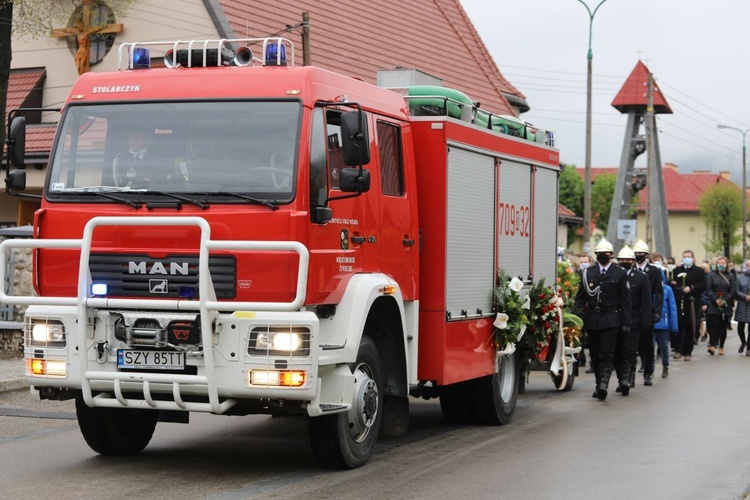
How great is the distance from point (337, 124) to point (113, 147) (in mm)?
1670

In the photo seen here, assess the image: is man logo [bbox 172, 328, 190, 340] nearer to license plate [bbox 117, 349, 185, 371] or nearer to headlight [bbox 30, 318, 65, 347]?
license plate [bbox 117, 349, 185, 371]

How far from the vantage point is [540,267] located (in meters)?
13.9

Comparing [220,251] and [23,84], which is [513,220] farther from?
[23,84]

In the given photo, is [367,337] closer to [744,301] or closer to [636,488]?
[636,488]

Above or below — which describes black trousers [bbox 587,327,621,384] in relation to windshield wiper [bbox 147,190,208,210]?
below

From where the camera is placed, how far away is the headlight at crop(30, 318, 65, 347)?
8766 millimetres

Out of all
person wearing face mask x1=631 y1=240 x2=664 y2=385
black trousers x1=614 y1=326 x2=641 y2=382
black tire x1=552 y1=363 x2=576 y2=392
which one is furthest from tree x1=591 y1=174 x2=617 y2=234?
black trousers x1=614 y1=326 x2=641 y2=382

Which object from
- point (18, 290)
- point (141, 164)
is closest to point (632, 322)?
point (141, 164)

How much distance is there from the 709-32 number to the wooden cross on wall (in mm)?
15712

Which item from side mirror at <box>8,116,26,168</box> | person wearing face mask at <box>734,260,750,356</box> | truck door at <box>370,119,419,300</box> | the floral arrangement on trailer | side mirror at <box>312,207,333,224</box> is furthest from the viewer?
person wearing face mask at <box>734,260,750,356</box>

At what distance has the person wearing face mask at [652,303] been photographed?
57.4 feet

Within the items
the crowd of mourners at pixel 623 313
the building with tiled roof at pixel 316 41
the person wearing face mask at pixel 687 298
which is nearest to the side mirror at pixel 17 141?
the crowd of mourners at pixel 623 313

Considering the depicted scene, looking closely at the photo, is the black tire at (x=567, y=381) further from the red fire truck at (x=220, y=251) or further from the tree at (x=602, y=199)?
the tree at (x=602, y=199)

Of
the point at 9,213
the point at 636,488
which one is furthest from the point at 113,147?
the point at 9,213
